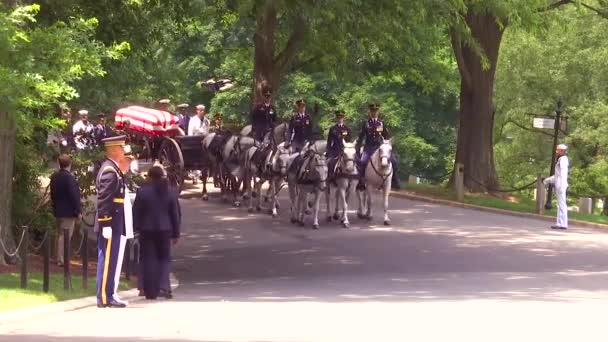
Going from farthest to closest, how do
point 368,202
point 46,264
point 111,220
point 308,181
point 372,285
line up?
point 368,202, point 308,181, point 372,285, point 46,264, point 111,220

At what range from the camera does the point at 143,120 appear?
103ft

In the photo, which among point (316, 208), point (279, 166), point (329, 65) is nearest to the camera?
point (316, 208)

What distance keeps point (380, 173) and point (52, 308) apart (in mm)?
15611

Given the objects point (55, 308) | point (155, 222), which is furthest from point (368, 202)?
point (55, 308)

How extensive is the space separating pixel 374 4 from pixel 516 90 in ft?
114

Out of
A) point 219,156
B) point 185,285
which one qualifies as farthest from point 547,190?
point 185,285

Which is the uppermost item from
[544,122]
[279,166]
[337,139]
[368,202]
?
[544,122]

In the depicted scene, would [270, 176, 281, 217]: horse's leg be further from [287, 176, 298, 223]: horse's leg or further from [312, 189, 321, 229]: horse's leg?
[312, 189, 321, 229]: horse's leg

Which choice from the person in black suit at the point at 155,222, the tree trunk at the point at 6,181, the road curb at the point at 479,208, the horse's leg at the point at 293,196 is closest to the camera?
the person in black suit at the point at 155,222

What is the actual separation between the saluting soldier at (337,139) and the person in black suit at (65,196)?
10.4 m

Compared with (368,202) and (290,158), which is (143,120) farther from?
(368,202)

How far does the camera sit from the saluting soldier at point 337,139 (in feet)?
99.7

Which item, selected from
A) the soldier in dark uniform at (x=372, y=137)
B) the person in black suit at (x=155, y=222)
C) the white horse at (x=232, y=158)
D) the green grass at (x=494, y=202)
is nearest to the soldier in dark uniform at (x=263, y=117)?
the white horse at (x=232, y=158)

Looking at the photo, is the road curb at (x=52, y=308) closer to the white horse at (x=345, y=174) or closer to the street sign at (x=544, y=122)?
the white horse at (x=345, y=174)
